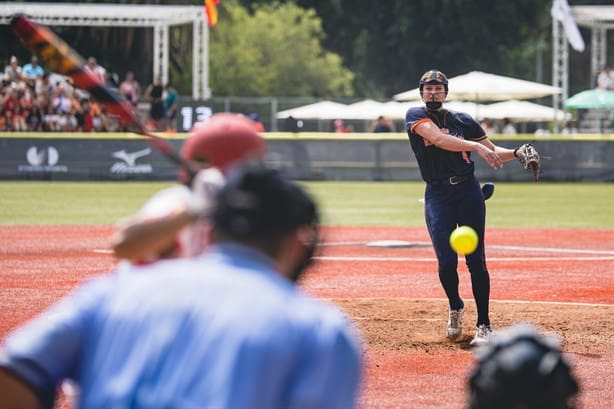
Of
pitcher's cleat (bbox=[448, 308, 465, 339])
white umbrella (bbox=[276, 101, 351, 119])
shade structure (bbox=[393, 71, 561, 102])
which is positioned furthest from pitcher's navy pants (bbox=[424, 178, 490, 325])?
white umbrella (bbox=[276, 101, 351, 119])

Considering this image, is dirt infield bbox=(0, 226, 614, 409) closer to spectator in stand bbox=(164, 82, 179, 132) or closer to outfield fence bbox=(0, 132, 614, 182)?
outfield fence bbox=(0, 132, 614, 182)

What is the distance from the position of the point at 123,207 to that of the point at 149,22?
49.5ft

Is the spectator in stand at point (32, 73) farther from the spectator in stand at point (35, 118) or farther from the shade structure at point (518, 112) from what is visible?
the shade structure at point (518, 112)

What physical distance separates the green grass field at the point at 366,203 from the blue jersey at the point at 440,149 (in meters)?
10.3

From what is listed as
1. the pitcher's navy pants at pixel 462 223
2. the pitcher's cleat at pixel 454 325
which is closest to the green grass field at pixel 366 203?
the pitcher's cleat at pixel 454 325

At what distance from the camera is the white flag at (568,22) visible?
3857 cm

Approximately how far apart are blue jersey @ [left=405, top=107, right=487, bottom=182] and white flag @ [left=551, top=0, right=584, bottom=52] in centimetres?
2967

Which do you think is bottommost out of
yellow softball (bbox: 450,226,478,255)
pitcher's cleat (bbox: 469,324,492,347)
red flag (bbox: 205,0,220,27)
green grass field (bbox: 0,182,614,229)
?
green grass field (bbox: 0,182,614,229)

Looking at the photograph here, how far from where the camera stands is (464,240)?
9391 mm

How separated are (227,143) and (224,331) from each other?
2.51 feet

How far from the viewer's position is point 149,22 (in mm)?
38594

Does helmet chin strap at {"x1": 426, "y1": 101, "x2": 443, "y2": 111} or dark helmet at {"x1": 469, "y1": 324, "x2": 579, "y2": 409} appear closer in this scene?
dark helmet at {"x1": 469, "y1": 324, "x2": 579, "y2": 409}

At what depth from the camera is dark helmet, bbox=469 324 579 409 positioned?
2979 millimetres

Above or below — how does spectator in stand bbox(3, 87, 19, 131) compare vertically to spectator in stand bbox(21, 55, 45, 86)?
below
